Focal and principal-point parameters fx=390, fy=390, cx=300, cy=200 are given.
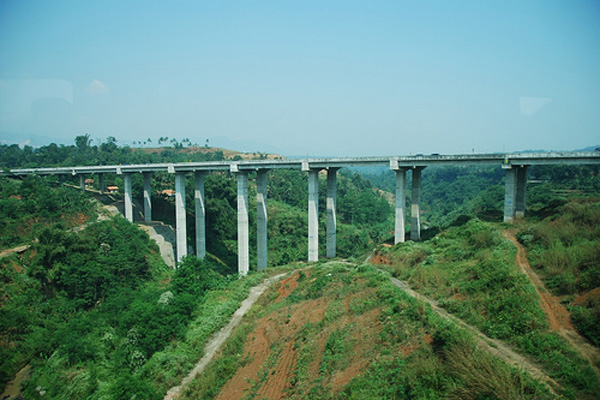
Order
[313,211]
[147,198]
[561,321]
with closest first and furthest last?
1. [561,321]
2. [313,211]
3. [147,198]

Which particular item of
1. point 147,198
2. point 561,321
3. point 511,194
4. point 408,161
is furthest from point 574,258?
point 147,198

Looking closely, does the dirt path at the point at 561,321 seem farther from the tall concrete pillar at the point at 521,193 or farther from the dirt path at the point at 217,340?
the tall concrete pillar at the point at 521,193

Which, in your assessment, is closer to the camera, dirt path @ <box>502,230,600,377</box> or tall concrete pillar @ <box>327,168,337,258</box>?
dirt path @ <box>502,230,600,377</box>

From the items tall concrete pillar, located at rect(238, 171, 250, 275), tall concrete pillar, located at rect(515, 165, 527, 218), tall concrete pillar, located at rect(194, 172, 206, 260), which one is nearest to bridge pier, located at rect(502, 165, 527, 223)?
tall concrete pillar, located at rect(515, 165, 527, 218)

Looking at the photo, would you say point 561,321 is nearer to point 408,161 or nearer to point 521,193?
point 521,193

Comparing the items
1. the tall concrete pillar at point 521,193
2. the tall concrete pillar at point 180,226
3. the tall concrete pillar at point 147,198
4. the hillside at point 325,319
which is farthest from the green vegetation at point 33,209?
the tall concrete pillar at point 521,193

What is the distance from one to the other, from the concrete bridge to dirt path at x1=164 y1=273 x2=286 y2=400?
13192mm

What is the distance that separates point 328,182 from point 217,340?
25425 mm

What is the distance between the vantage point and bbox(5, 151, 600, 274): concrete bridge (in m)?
33.1

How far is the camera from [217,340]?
23.1 m

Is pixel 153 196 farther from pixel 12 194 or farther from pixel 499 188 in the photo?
pixel 499 188

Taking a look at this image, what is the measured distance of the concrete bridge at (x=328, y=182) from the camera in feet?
109

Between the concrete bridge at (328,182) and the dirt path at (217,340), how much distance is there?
13.2m

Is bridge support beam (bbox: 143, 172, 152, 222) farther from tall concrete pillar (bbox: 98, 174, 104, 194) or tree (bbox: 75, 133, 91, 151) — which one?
tree (bbox: 75, 133, 91, 151)
